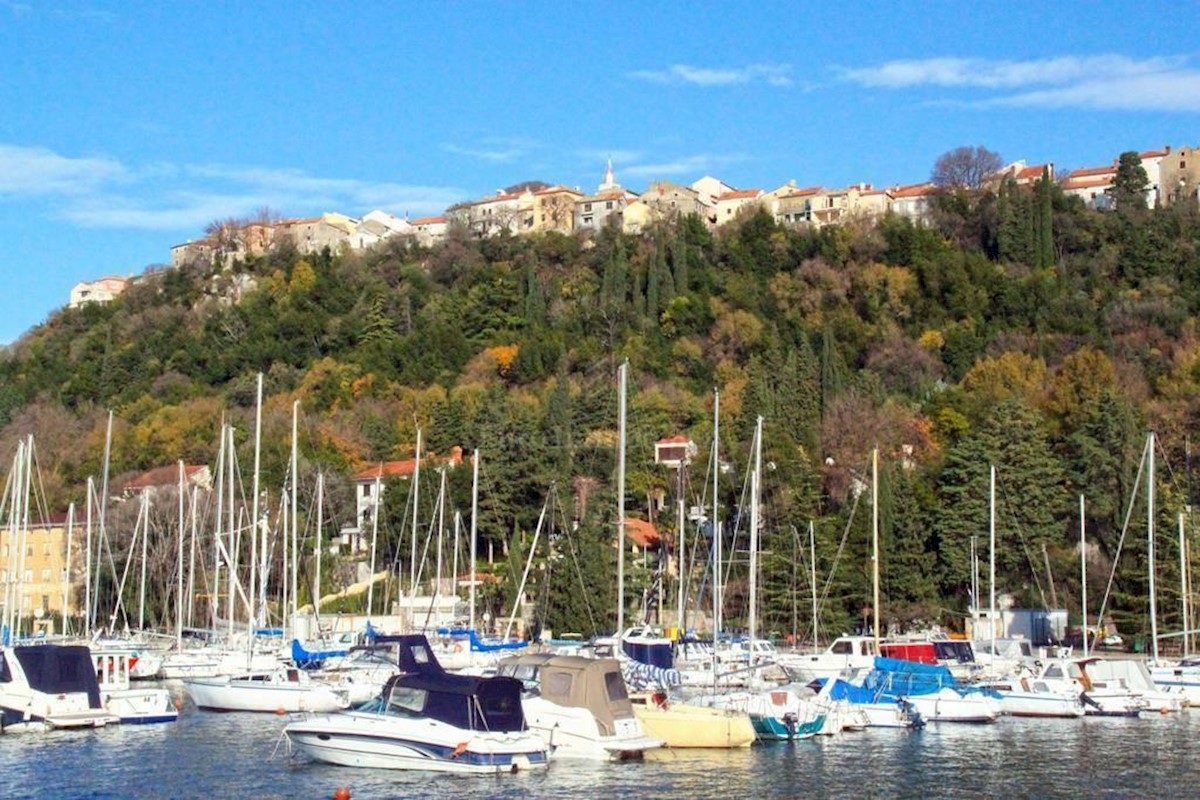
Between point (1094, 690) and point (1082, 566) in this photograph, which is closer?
point (1094, 690)

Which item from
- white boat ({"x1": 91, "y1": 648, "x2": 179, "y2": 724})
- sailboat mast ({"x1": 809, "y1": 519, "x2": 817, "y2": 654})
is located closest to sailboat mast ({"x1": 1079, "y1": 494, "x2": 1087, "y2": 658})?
sailboat mast ({"x1": 809, "y1": 519, "x2": 817, "y2": 654})

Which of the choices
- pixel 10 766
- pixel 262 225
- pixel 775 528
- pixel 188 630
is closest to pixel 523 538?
pixel 775 528

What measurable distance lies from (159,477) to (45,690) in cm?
5514

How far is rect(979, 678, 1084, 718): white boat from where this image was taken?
39531mm

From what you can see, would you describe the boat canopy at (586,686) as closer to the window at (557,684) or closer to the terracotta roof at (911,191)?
the window at (557,684)

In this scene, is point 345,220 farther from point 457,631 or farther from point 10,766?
point 10,766

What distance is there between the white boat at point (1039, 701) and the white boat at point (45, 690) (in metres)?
23.2

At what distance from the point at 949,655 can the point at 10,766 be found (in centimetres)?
2835

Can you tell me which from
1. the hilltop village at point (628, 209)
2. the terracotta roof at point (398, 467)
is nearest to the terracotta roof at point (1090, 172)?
the hilltop village at point (628, 209)

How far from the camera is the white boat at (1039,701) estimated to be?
3953cm

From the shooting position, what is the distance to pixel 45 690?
33.5 meters

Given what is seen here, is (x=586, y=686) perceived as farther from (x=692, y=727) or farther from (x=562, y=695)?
(x=692, y=727)

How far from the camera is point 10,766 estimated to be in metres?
28.8

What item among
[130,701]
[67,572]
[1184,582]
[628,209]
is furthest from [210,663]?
[628,209]
